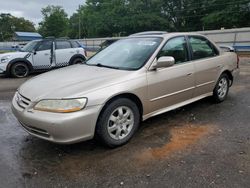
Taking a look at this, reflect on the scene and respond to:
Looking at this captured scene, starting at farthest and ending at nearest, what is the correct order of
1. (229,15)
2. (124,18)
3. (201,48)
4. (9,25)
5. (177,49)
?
(9,25) < (124,18) < (229,15) < (201,48) < (177,49)

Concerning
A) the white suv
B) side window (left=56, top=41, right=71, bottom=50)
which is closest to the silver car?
the white suv

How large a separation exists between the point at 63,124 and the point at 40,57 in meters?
8.28

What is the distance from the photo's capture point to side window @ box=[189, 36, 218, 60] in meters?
5.25

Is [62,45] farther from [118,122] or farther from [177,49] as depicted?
[118,122]

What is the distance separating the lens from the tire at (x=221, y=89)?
5.81m

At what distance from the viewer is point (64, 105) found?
3.45 metres

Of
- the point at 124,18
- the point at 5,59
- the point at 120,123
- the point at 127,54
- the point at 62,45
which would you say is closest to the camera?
the point at 120,123

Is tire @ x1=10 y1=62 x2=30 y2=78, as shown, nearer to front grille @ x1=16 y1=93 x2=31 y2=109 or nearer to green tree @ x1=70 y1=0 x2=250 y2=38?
front grille @ x1=16 y1=93 x2=31 y2=109

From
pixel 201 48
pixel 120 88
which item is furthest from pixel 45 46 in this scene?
pixel 120 88

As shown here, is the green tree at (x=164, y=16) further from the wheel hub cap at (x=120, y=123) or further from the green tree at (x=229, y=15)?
the wheel hub cap at (x=120, y=123)

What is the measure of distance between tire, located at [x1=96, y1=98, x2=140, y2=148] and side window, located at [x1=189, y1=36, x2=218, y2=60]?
187 cm

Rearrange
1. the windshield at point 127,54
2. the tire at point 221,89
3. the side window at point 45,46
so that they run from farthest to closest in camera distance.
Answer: the side window at point 45,46, the tire at point 221,89, the windshield at point 127,54

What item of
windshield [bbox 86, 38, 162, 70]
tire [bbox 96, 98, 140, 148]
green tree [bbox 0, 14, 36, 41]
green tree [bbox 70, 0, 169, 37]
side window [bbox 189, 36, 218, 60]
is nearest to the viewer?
tire [bbox 96, 98, 140, 148]

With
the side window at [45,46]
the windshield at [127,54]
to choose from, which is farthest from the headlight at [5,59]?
the windshield at [127,54]
